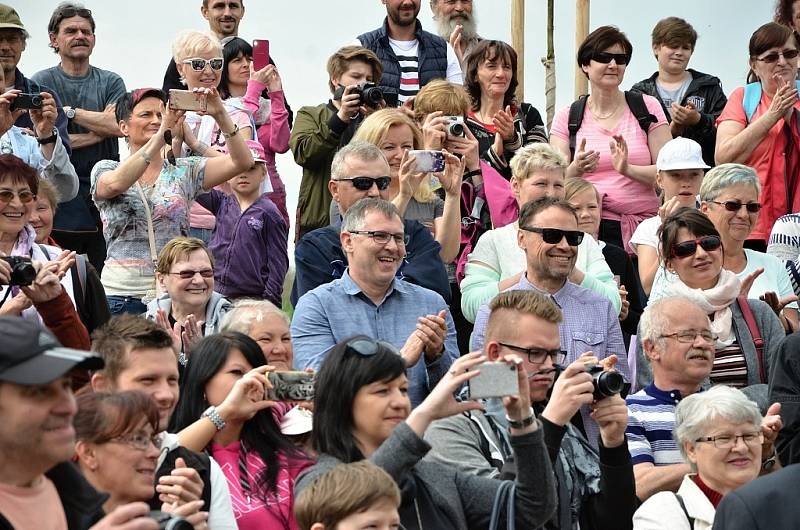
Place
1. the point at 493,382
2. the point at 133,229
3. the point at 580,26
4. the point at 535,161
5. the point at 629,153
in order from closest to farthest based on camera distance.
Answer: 1. the point at 493,382
2. the point at 133,229
3. the point at 535,161
4. the point at 629,153
5. the point at 580,26

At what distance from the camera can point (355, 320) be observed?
7.13 meters

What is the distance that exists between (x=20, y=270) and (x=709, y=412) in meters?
2.77

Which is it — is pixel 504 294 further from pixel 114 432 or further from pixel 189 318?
pixel 114 432

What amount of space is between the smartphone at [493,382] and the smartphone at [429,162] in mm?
3402

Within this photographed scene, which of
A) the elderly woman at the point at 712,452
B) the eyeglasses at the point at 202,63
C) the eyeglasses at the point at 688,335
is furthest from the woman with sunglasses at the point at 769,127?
the elderly woman at the point at 712,452

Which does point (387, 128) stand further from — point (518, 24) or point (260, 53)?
point (518, 24)

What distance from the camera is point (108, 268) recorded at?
8.69 metres

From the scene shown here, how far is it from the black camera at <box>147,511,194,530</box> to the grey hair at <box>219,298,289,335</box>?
2.21 m

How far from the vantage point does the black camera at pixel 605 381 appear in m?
5.75

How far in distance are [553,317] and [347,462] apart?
52.7 inches

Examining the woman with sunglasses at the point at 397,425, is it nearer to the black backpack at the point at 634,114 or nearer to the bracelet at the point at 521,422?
the bracelet at the point at 521,422

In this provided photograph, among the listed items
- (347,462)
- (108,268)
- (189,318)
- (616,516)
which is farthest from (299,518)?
(108,268)

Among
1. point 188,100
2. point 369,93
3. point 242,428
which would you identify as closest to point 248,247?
point 188,100

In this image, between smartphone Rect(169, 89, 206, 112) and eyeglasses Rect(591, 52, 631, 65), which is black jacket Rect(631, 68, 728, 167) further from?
smartphone Rect(169, 89, 206, 112)
